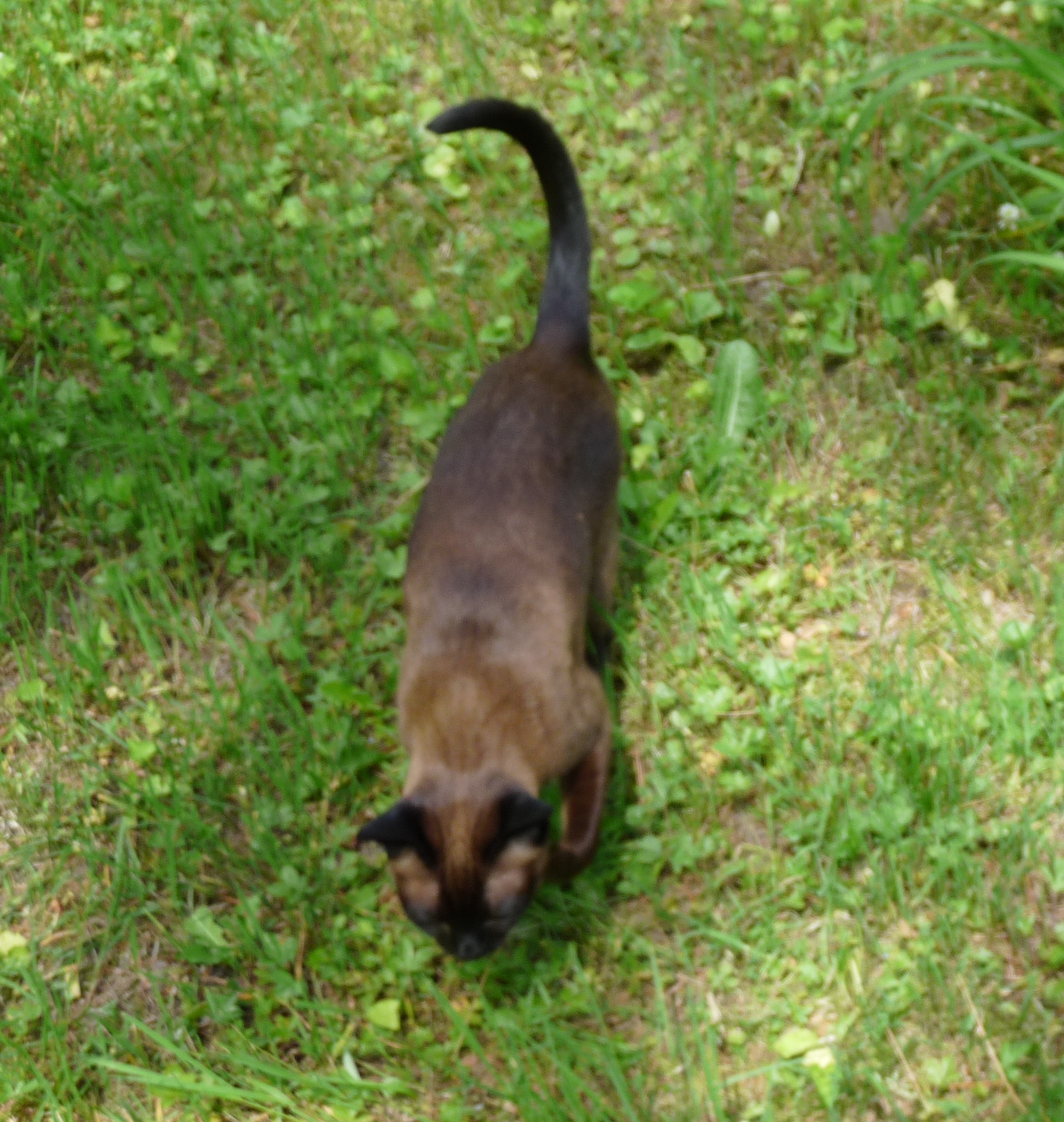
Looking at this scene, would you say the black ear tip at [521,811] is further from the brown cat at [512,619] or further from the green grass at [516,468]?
the green grass at [516,468]

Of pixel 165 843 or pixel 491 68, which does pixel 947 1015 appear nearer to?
pixel 165 843

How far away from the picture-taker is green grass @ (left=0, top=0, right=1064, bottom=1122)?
9.27 ft

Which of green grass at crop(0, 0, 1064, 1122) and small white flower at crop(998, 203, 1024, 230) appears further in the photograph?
small white flower at crop(998, 203, 1024, 230)

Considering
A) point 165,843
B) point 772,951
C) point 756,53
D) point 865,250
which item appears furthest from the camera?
point 756,53

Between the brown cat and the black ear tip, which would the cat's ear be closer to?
the brown cat

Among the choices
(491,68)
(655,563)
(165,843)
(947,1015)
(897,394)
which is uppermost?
(491,68)

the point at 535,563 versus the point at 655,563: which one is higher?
the point at 535,563

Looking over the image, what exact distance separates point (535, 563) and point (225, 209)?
206cm

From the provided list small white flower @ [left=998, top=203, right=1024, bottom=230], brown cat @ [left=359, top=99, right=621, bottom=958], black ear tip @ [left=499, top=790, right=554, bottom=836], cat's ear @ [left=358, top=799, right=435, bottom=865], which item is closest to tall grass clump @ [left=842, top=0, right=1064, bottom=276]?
small white flower @ [left=998, top=203, right=1024, bottom=230]

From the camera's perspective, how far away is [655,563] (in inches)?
133

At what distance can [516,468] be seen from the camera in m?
2.98

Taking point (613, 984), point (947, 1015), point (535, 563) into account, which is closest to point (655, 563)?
point (535, 563)

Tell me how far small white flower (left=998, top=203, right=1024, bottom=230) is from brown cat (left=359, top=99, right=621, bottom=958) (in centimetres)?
118

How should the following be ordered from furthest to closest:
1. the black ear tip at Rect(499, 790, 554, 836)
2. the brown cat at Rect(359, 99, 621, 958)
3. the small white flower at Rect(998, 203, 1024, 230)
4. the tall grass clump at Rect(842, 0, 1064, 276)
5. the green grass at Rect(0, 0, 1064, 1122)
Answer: the small white flower at Rect(998, 203, 1024, 230) < the tall grass clump at Rect(842, 0, 1064, 276) < the green grass at Rect(0, 0, 1064, 1122) < the brown cat at Rect(359, 99, 621, 958) < the black ear tip at Rect(499, 790, 554, 836)
